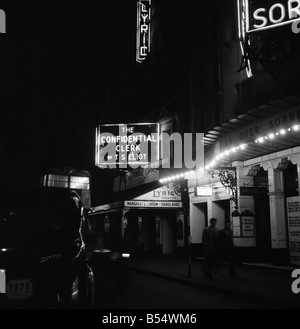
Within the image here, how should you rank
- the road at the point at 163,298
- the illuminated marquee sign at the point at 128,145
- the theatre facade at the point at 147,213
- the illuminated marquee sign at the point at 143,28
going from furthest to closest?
the illuminated marquee sign at the point at 143,28
the illuminated marquee sign at the point at 128,145
the theatre facade at the point at 147,213
the road at the point at 163,298

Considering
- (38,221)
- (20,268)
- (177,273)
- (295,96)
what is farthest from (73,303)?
(177,273)

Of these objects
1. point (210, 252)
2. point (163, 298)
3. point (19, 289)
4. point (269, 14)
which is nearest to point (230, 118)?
point (269, 14)

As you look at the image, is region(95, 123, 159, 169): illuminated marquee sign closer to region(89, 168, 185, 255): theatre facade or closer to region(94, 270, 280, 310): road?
region(89, 168, 185, 255): theatre facade

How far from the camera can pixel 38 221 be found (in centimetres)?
643

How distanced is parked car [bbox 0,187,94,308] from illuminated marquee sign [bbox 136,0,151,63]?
24.0m

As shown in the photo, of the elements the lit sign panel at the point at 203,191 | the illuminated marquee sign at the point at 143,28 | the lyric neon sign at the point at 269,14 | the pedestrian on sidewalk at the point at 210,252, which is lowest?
the pedestrian on sidewalk at the point at 210,252

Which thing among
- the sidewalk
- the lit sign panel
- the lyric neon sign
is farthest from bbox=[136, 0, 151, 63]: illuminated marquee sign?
the sidewalk

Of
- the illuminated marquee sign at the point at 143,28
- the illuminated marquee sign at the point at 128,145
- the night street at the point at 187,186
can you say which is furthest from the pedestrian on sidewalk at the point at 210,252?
the illuminated marquee sign at the point at 143,28

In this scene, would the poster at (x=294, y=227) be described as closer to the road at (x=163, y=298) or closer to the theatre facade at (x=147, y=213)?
the road at (x=163, y=298)

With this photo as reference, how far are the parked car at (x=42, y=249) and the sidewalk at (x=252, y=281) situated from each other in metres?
5.43

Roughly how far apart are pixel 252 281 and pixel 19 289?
911 centimetres

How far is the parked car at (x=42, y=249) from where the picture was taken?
18.4ft
